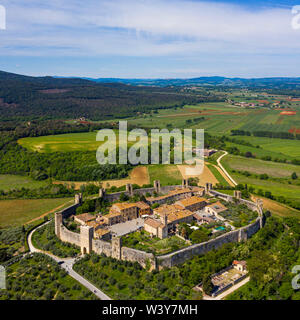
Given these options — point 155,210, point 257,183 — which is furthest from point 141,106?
point 155,210

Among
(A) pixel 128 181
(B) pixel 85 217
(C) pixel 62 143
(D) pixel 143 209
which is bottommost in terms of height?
(B) pixel 85 217

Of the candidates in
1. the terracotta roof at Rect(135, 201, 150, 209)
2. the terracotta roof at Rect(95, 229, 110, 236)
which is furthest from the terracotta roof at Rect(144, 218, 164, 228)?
the terracotta roof at Rect(95, 229, 110, 236)

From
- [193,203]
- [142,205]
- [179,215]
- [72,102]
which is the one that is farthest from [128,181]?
[72,102]

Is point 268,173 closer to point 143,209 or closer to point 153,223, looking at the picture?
point 143,209

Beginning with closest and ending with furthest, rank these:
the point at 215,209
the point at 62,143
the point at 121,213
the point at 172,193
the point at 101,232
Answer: the point at 101,232 → the point at 121,213 → the point at 215,209 → the point at 172,193 → the point at 62,143

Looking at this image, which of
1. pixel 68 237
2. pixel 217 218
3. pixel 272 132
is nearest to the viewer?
pixel 68 237

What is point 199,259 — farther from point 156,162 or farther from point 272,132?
point 272,132

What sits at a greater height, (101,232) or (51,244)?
(101,232)
